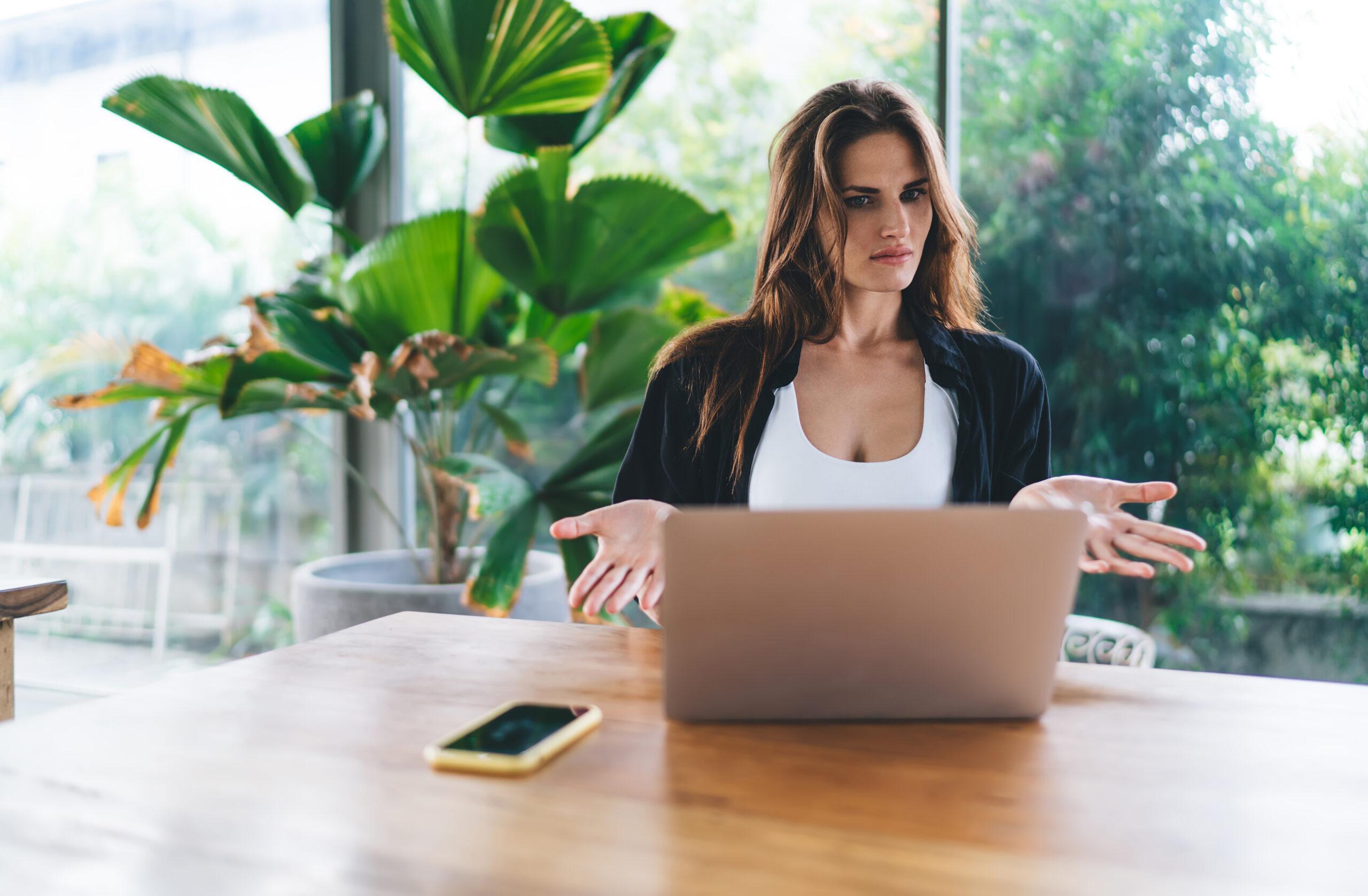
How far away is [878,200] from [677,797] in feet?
3.95

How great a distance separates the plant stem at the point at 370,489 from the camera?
250 centimetres

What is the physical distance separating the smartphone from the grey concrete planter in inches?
50.2

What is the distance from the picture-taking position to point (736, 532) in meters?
0.76

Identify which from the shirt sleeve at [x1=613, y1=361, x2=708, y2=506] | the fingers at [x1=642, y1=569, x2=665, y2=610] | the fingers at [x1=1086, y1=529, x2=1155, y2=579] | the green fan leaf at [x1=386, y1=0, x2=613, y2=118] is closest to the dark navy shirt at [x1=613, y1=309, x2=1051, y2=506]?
the shirt sleeve at [x1=613, y1=361, x2=708, y2=506]

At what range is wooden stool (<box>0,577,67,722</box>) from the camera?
1325mm

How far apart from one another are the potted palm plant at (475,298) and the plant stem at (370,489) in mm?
62

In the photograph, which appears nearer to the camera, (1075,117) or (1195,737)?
(1195,737)

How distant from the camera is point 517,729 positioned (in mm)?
805

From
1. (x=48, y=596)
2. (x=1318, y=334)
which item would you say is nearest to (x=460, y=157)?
(x=48, y=596)

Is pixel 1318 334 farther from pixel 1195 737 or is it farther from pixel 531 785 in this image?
pixel 531 785

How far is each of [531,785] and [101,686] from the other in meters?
2.69

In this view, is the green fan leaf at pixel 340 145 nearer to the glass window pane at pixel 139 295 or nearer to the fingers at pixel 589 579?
the glass window pane at pixel 139 295

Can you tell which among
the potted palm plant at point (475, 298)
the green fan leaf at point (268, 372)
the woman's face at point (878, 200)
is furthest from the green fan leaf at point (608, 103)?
the woman's face at point (878, 200)

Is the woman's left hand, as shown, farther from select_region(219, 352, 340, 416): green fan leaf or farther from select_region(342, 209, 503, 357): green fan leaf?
select_region(219, 352, 340, 416): green fan leaf
